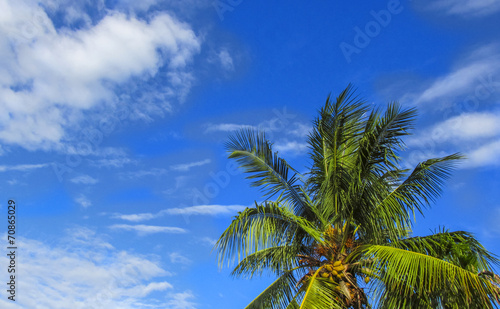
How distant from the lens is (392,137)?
11.9 metres

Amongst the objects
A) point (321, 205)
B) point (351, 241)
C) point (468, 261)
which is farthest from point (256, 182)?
point (468, 261)

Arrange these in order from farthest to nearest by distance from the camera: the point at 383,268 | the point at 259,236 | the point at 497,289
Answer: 1. the point at 259,236
2. the point at 383,268
3. the point at 497,289

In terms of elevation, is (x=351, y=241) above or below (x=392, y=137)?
below

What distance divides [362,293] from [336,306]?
106 cm

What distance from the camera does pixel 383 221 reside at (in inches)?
479

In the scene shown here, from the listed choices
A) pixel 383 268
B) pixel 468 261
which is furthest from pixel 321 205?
pixel 468 261

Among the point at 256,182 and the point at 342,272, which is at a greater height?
the point at 256,182

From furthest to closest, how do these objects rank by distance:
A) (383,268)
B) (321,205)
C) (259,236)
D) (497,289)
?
(321,205) < (259,236) < (383,268) < (497,289)

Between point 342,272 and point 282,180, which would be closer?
point 342,272

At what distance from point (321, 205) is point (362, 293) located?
2478 mm

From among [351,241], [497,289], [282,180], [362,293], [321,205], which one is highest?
[282,180]

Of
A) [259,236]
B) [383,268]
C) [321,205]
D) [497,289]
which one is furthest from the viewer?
[321,205]

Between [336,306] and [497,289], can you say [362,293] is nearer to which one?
[336,306]

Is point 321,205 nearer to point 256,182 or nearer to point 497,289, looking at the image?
point 256,182
